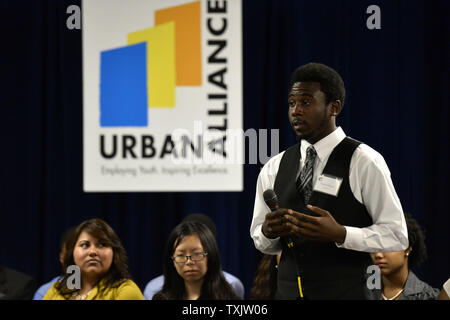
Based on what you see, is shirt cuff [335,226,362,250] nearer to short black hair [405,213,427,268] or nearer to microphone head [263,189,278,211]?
microphone head [263,189,278,211]

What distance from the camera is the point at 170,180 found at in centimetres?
353

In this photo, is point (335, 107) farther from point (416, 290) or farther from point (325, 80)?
point (416, 290)

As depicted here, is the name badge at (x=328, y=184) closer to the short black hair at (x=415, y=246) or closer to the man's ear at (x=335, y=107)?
the man's ear at (x=335, y=107)

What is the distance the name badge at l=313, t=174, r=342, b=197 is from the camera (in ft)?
4.80

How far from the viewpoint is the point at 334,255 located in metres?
1.50

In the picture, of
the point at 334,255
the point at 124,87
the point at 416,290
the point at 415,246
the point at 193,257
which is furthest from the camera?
the point at 124,87

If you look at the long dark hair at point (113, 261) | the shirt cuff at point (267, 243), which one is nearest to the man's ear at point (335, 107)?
the shirt cuff at point (267, 243)

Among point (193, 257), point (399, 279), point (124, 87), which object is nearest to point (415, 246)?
point (399, 279)

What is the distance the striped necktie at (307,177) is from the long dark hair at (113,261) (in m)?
1.32

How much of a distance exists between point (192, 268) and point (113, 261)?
37 cm

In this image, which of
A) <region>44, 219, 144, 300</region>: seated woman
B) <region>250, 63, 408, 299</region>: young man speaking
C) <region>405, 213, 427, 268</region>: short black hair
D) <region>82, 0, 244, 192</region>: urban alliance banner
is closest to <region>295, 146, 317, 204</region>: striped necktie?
<region>250, 63, 408, 299</region>: young man speaking

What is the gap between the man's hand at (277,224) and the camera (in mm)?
1414

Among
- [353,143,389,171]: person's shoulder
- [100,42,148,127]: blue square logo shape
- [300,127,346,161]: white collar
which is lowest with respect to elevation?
[353,143,389,171]: person's shoulder

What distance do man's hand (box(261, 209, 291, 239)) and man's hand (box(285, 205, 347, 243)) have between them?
0.01 metres
